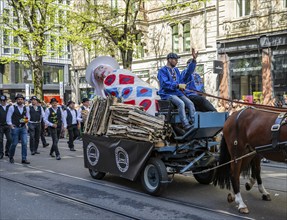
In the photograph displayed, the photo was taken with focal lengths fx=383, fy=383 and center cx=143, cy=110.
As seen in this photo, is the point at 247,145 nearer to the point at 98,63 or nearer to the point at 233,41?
the point at 98,63

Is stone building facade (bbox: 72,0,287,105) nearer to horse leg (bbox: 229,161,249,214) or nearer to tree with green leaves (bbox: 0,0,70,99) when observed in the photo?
tree with green leaves (bbox: 0,0,70,99)

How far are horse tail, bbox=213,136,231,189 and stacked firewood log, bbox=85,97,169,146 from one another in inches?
42.2

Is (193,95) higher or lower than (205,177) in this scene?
higher

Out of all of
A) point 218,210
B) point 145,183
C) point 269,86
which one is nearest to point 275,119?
point 218,210

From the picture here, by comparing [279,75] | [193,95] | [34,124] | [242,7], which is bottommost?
[34,124]

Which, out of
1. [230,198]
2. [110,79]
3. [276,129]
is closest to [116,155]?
[110,79]

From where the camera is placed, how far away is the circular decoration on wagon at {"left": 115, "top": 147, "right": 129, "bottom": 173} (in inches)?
296

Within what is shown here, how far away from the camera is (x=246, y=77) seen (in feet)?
67.6

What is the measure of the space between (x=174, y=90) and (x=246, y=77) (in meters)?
14.2

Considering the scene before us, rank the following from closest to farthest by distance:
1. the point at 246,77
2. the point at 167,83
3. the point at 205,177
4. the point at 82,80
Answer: the point at 167,83 → the point at 205,177 → the point at 246,77 → the point at 82,80

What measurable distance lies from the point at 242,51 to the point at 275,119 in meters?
15.6

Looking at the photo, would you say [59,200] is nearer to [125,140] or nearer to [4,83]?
[125,140]

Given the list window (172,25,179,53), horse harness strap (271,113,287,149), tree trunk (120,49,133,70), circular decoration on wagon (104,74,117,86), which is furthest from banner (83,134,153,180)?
window (172,25,179,53)

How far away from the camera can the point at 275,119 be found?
5.61 meters
